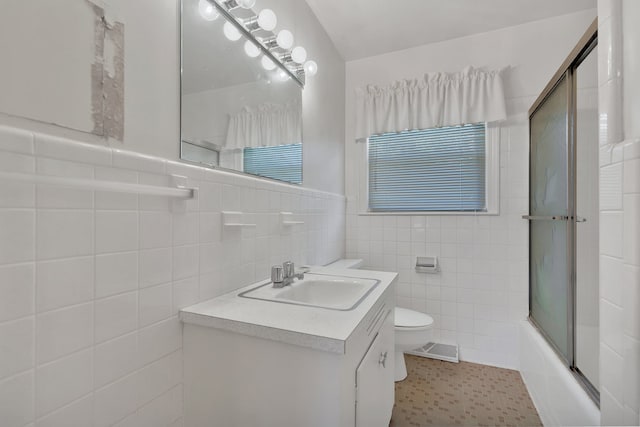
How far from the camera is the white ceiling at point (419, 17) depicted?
6.25ft

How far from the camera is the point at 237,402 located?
859 millimetres

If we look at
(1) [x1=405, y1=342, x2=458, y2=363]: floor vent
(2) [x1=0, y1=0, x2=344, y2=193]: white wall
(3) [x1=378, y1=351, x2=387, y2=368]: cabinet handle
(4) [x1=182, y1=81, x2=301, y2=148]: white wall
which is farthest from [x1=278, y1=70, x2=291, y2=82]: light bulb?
(1) [x1=405, y1=342, x2=458, y2=363]: floor vent

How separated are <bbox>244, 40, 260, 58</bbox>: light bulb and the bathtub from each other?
2.00 metres

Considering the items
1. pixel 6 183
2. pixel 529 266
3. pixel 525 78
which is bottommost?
pixel 529 266

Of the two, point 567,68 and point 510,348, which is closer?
point 567,68

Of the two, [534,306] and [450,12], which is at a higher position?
[450,12]

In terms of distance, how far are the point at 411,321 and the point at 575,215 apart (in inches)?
41.2

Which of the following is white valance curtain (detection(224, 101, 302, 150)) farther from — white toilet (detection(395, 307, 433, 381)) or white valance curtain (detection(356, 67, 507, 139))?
white toilet (detection(395, 307, 433, 381))

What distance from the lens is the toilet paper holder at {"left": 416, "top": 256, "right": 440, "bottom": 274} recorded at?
7.50 feet

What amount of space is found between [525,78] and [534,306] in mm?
1616

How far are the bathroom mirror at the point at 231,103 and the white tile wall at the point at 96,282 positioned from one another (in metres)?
0.16

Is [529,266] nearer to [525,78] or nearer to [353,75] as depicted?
[525,78]

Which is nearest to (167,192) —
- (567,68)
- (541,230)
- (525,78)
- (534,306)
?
(567,68)

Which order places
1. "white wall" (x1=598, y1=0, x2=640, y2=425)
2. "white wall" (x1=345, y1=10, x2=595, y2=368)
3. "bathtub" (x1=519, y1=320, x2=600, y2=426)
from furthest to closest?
"white wall" (x1=345, y1=10, x2=595, y2=368), "bathtub" (x1=519, y1=320, x2=600, y2=426), "white wall" (x1=598, y1=0, x2=640, y2=425)
